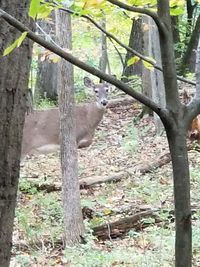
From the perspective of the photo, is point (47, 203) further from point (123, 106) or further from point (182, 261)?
point (123, 106)

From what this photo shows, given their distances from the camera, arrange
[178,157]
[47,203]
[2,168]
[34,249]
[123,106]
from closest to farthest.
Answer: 1. [178,157]
2. [2,168]
3. [34,249]
4. [47,203]
5. [123,106]

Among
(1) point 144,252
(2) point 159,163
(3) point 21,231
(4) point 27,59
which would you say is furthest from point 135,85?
(4) point 27,59

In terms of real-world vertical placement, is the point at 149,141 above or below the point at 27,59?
above

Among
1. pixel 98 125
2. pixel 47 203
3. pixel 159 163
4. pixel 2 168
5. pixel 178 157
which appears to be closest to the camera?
pixel 178 157

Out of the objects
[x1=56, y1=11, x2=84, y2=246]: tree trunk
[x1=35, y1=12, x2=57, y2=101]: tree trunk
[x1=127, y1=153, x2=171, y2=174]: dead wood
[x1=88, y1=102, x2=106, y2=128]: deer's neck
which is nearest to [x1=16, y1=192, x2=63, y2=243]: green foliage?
[x1=56, y1=11, x2=84, y2=246]: tree trunk

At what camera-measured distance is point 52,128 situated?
11891 millimetres

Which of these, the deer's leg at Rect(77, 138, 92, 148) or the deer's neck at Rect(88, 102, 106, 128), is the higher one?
the deer's neck at Rect(88, 102, 106, 128)

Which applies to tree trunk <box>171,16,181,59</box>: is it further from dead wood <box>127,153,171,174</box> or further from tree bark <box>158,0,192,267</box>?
tree bark <box>158,0,192,267</box>

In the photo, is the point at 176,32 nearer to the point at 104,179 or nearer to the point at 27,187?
the point at 104,179

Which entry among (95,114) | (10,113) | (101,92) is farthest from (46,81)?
(10,113)

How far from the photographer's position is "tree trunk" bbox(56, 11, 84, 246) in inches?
253

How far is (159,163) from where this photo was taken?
363 inches

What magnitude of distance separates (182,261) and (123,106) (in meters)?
13.1

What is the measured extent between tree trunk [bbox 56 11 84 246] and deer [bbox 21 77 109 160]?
4677mm
